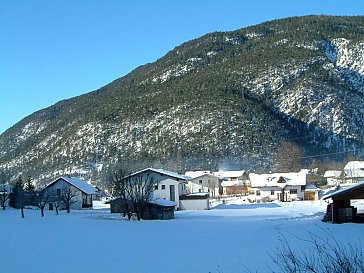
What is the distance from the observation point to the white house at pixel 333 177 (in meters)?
98.4

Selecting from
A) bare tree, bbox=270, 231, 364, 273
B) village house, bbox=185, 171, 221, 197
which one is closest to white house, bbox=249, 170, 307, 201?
village house, bbox=185, 171, 221, 197

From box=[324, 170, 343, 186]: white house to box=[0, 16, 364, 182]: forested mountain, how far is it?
14408 mm

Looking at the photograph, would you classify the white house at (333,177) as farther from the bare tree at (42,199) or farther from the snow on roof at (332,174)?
the bare tree at (42,199)

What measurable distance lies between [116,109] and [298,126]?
62627 millimetres

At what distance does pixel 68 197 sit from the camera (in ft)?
193

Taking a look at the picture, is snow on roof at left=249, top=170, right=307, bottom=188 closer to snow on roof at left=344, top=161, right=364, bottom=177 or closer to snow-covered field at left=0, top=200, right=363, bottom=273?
snow on roof at left=344, top=161, right=364, bottom=177

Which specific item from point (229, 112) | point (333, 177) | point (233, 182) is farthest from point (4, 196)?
point (229, 112)

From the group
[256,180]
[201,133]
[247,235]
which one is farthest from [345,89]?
[247,235]

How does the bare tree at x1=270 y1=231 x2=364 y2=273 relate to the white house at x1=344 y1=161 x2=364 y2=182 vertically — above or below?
below

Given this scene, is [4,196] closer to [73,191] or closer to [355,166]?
[73,191]

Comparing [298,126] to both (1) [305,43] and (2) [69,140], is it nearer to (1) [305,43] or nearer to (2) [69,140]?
(1) [305,43]

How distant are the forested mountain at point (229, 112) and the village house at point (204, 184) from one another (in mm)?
19415

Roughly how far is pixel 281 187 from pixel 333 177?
33.4m

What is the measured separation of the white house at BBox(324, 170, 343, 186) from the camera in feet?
323
